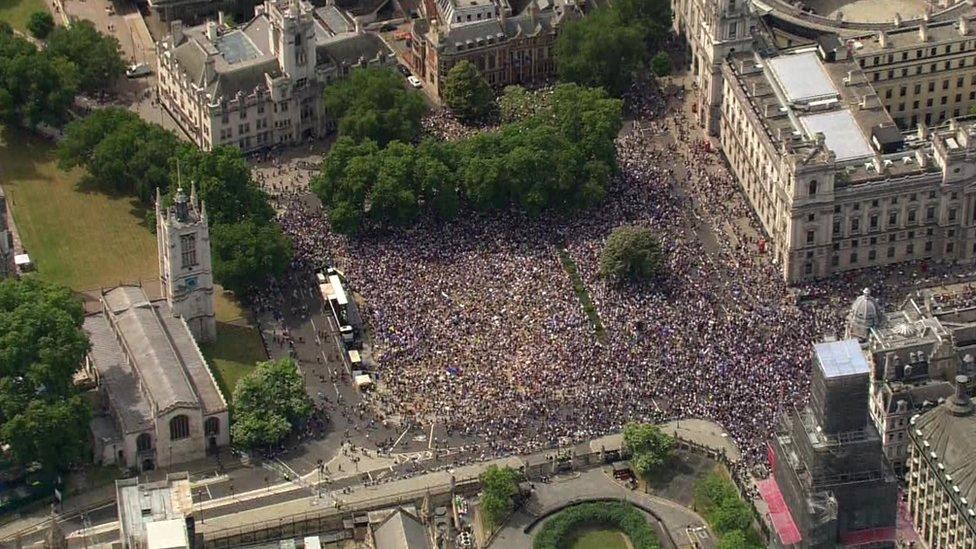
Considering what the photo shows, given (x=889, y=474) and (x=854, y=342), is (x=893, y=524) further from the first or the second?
(x=854, y=342)

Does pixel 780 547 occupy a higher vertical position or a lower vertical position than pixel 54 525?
A: lower

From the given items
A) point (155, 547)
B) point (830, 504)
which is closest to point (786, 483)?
point (830, 504)

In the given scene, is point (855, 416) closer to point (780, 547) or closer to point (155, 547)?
point (780, 547)

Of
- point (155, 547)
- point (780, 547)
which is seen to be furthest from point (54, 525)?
point (780, 547)

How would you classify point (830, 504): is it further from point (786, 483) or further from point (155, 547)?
point (155, 547)

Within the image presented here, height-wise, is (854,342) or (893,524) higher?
(854,342)
